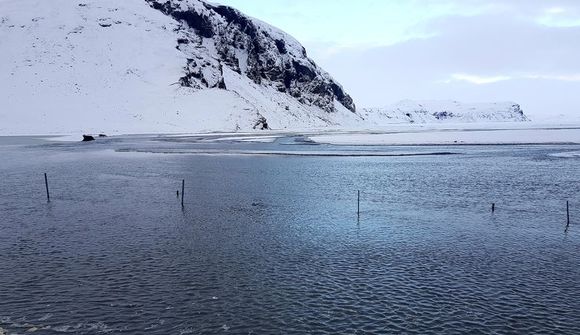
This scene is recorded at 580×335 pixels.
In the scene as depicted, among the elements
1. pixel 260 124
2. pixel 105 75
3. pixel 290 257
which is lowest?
pixel 290 257

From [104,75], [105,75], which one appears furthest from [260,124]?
[104,75]

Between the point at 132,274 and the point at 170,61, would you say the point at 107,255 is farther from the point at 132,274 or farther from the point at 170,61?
the point at 170,61

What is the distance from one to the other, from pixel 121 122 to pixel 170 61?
43031mm

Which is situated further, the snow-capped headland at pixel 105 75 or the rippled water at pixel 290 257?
the snow-capped headland at pixel 105 75

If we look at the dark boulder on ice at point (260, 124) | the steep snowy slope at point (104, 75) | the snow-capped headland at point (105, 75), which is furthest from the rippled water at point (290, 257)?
the dark boulder on ice at point (260, 124)

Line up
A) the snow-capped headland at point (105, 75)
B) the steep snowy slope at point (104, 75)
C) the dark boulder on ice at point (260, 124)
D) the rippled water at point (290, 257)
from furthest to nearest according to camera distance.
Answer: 1. the dark boulder on ice at point (260, 124)
2. the steep snowy slope at point (104, 75)
3. the snow-capped headland at point (105, 75)
4. the rippled water at point (290, 257)

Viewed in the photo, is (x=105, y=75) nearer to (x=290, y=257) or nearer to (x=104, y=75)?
(x=104, y=75)

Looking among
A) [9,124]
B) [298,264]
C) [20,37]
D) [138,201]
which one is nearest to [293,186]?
[138,201]

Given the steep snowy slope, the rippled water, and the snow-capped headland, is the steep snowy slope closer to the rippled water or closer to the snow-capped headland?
the snow-capped headland

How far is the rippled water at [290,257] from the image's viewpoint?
44.0 ft

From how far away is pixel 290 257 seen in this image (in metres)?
19.4

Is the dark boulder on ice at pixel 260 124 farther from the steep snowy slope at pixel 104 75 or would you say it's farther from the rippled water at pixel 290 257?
the rippled water at pixel 290 257

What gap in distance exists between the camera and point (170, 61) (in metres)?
171

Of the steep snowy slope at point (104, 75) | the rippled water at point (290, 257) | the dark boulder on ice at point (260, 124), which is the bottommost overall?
the rippled water at point (290, 257)
